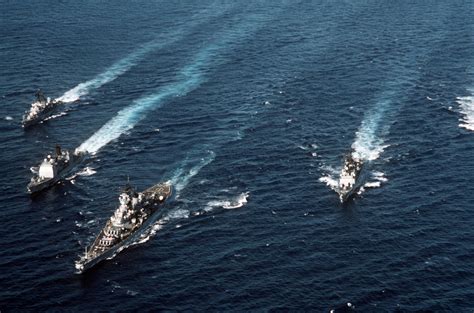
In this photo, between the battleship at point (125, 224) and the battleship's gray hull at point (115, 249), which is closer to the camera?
the battleship's gray hull at point (115, 249)

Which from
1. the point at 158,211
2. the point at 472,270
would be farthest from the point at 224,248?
the point at 472,270

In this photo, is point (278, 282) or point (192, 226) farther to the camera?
point (192, 226)

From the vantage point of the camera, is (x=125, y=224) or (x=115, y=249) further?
(x=125, y=224)

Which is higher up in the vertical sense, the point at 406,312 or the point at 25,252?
the point at 25,252

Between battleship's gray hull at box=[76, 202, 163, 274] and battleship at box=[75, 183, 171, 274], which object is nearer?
battleship's gray hull at box=[76, 202, 163, 274]

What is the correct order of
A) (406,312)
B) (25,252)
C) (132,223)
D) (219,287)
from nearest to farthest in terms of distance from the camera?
(406,312), (219,287), (25,252), (132,223)

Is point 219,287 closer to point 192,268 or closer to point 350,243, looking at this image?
point 192,268

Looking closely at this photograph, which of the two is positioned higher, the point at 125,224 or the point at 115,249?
the point at 125,224

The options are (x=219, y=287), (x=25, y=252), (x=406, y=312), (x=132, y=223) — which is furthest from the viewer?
(x=132, y=223)
